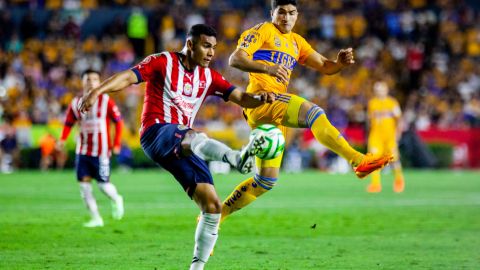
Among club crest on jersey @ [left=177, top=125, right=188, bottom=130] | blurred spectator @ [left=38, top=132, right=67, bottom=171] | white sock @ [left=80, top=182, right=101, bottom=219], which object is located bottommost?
blurred spectator @ [left=38, top=132, right=67, bottom=171]

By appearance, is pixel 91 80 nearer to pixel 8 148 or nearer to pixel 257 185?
pixel 257 185

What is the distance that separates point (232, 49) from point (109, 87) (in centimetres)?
2833

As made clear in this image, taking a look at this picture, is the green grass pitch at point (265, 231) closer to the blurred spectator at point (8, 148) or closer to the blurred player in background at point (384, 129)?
the blurred player in background at point (384, 129)

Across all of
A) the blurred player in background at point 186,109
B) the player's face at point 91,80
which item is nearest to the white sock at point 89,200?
the player's face at point 91,80

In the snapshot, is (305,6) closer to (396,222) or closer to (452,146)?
(452,146)

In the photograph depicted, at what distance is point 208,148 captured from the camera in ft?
23.7

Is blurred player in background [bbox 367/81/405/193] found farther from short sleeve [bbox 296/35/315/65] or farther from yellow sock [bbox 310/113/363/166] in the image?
yellow sock [bbox 310/113/363/166]

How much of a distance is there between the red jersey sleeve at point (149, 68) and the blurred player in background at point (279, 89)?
159cm

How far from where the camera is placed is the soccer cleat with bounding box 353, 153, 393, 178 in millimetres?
9297

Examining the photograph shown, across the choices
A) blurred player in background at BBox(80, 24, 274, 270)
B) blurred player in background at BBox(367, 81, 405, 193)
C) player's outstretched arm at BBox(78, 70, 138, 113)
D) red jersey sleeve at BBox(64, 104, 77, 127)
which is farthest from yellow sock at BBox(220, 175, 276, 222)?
blurred player in background at BBox(367, 81, 405, 193)

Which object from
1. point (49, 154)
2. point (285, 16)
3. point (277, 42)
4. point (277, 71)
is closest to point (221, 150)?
point (277, 71)

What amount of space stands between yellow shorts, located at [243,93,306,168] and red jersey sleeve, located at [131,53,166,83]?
2209 millimetres

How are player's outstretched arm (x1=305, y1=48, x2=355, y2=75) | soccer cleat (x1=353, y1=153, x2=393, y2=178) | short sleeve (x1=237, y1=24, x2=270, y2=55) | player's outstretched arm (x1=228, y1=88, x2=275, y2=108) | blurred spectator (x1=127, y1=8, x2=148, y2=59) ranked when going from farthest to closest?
1. blurred spectator (x1=127, y1=8, x2=148, y2=59)
2. player's outstretched arm (x1=305, y1=48, x2=355, y2=75)
3. short sleeve (x1=237, y1=24, x2=270, y2=55)
4. soccer cleat (x1=353, y1=153, x2=393, y2=178)
5. player's outstretched arm (x1=228, y1=88, x2=275, y2=108)

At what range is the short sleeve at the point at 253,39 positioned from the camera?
980 cm
